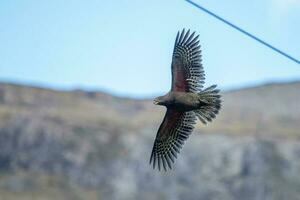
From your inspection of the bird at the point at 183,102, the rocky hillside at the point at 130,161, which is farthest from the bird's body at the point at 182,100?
the rocky hillside at the point at 130,161

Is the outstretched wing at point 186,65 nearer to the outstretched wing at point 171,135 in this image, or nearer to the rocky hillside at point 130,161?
the outstretched wing at point 171,135

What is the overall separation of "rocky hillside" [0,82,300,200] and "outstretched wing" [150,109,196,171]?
15694cm

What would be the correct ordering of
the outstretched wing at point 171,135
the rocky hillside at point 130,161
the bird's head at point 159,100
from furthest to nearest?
the rocky hillside at point 130,161
the outstretched wing at point 171,135
the bird's head at point 159,100

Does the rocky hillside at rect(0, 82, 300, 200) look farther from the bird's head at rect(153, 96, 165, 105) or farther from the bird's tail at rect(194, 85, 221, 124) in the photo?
the bird's head at rect(153, 96, 165, 105)

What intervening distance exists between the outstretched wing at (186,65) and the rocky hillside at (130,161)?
157536 mm

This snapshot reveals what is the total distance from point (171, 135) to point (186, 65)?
1.24m

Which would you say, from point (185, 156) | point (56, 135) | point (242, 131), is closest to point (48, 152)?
point (56, 135)

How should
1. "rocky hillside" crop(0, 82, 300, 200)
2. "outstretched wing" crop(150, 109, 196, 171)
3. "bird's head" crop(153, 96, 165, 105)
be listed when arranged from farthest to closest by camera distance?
"rocky hillside" crop(0, 82, 300, 200) < "outstretched wing" crop(150, 109, 196, 171) < "bird's head" crop(153, 96, 165, 105)

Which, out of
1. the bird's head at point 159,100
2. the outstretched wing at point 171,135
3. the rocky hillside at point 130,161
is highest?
the rocky hillside at point 130,161

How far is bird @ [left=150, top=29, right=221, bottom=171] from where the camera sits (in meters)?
11.9

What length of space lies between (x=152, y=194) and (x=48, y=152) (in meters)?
27.6

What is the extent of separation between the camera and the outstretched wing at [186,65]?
479 inches

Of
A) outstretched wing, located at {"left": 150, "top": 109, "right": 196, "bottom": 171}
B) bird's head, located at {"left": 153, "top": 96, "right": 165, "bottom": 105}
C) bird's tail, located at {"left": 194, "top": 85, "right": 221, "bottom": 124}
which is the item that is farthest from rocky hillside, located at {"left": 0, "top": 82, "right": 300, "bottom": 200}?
bird's head, located at {"left": 153, "top": 96, "right": 165, "bottom": 105}

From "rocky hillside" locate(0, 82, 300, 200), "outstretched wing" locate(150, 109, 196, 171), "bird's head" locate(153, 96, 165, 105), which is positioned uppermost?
"rocky hillside" locate(0, 82, 300, 200)
